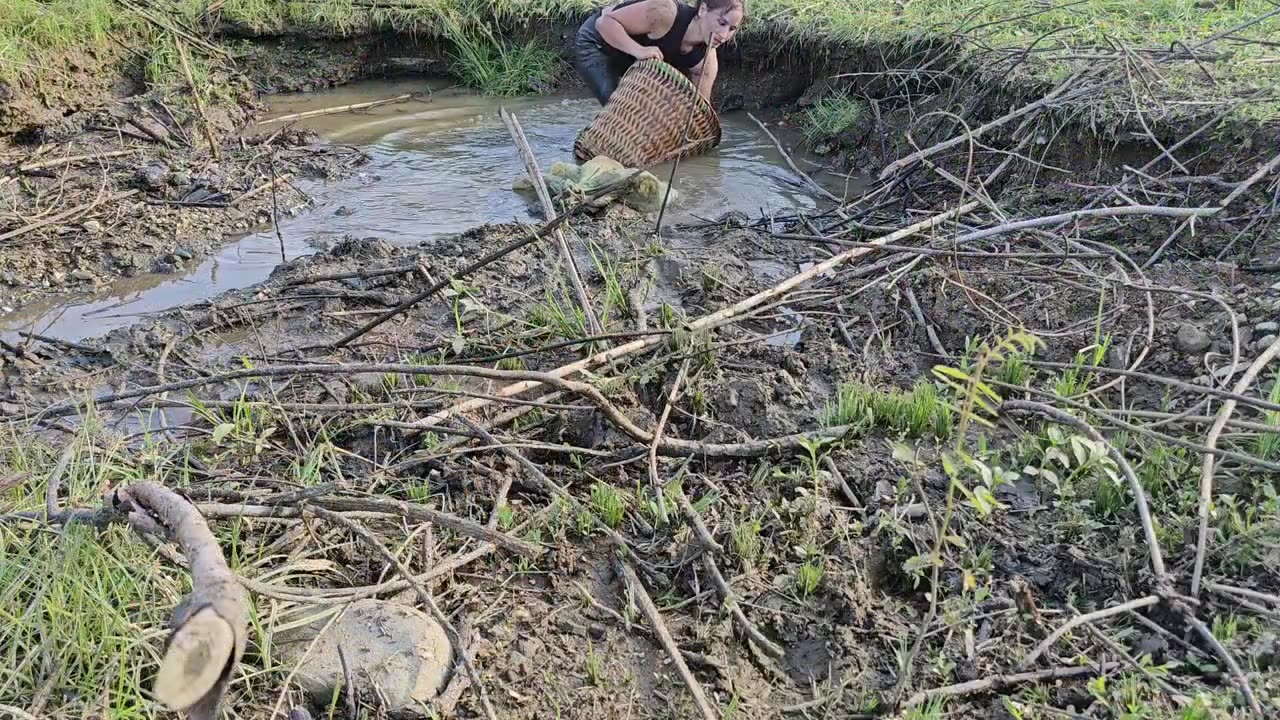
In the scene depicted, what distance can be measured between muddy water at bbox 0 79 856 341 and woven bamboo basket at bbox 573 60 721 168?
13.8 inches

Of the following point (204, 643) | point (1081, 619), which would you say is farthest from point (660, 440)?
point (204, 643)

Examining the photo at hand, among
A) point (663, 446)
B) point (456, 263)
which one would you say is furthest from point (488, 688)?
point (456, 263)

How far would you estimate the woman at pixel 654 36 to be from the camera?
5477mm

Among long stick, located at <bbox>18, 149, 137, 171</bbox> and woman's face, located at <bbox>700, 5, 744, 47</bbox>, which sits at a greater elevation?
woman's face, located at <bbox>700, 5, 744, 47</bbox>

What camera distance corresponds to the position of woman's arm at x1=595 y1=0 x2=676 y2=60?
5570 millimetres

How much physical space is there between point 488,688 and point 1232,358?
2.53m

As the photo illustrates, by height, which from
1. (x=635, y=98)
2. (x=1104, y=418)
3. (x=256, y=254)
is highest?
(x=635, y=98)

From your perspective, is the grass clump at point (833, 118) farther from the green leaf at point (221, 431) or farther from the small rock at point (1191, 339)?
the green leaf at point (221, 431)

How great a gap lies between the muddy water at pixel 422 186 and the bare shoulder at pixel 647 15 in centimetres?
90

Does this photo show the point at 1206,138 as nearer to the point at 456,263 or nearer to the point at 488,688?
the point at 456,263

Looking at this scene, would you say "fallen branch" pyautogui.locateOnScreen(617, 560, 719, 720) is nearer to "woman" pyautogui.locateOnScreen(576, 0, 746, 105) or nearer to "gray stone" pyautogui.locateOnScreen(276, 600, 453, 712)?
"gray stone" pyautogui.locateOnScreen(276, 600, 453, 712)

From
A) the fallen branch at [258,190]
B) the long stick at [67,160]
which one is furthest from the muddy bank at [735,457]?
the long stick at [67,160]

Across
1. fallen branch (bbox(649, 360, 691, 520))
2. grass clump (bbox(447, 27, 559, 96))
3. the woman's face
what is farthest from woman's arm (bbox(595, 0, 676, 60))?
fallen branch (bbox(649, 360, 691, 520))

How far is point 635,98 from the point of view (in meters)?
5.12
